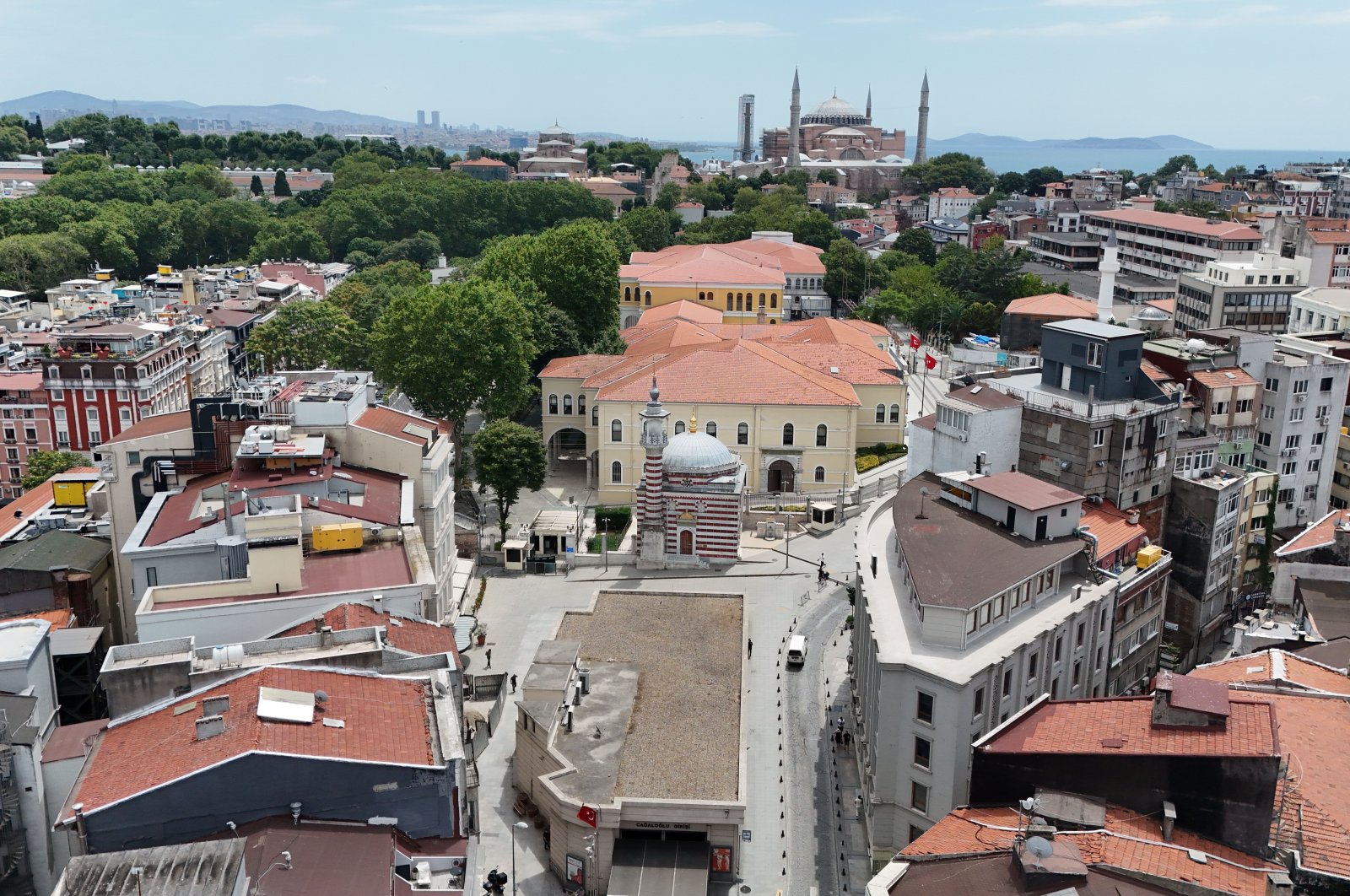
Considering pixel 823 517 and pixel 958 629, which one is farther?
pixel 823 517

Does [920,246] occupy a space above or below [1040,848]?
above

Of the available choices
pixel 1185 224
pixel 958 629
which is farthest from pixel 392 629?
A: pixel 1185 224

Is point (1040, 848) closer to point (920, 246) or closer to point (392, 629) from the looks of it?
point (392, 629)

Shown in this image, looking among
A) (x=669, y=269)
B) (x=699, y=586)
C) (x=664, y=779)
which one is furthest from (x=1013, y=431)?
(x=669, y=269)

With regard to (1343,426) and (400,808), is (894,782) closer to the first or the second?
(400,808)

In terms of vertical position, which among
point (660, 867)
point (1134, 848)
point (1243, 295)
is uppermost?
point (1243, 295)

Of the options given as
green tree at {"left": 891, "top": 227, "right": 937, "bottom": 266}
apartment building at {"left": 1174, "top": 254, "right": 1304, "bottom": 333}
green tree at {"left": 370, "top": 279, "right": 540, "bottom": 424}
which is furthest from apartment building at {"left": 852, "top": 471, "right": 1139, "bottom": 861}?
green tree at {"left": 891, "top": 227, "right": 937, "bottom": 266}

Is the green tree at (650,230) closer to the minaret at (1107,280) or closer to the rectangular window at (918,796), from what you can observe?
the minaret at (1107,280)
